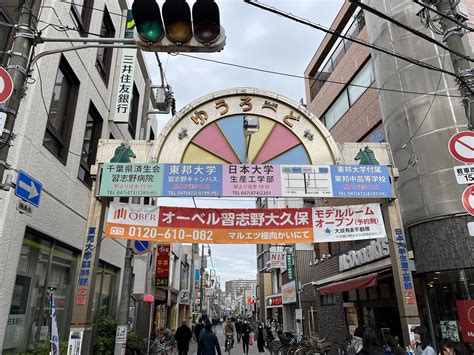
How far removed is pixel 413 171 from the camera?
11328 millimetres

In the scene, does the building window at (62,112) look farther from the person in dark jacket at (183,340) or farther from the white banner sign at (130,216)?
the person in dark jacket at (183,340)

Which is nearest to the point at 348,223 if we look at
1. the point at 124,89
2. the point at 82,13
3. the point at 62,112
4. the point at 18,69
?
the point at 18,69

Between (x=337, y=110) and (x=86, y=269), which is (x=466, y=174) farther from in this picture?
(x=337, y=110)

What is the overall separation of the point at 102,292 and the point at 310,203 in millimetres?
17540

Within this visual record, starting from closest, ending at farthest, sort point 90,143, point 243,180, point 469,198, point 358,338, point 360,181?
point 469,198, point 243,180, point 360,181, point 358,338, point 90,143

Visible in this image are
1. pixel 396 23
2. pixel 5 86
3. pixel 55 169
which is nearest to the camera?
pixel 5 86

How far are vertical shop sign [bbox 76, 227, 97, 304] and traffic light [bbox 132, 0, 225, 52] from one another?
4788mm

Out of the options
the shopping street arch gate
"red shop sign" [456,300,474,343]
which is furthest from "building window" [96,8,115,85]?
"red shop sign" [456,300,474,343]

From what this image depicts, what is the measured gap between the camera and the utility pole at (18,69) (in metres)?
4.39

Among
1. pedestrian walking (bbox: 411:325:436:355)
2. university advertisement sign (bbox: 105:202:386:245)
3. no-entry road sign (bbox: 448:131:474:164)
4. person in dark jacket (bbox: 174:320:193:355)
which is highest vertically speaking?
no-entry road sign (bbox: 448:131:474:164)

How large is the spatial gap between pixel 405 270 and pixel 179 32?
21.8 ft

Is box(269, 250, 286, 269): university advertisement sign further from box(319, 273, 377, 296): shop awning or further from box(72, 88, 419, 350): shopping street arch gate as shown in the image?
box(72, 88, 419, 350): shopping street arch gate

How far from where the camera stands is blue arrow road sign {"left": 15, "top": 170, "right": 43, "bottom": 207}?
4.63 m

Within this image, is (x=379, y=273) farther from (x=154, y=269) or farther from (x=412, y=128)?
(x=154, y=269)
